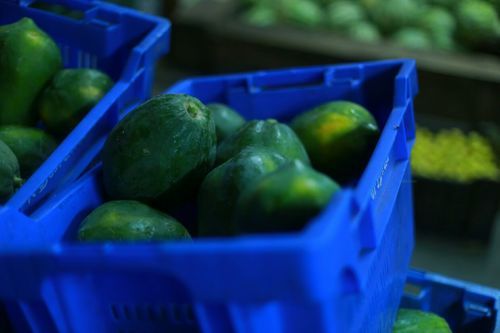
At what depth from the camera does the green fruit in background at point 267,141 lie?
84 cm

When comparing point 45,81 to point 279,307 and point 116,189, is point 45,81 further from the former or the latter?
point 279,307

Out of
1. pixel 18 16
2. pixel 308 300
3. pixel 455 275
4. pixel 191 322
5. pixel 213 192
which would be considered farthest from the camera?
pixel 455 275

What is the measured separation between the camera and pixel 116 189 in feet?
2.74

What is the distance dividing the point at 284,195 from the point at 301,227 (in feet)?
0.10

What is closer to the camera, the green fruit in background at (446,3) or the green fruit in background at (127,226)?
the green fruit in background at (127,226)

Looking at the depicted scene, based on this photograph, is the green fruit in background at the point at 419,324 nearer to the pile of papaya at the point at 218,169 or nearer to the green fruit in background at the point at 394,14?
the pile of papaya at the point at 218,169

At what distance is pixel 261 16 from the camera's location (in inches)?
85.5

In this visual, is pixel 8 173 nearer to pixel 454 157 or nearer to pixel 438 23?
pixel 454 157

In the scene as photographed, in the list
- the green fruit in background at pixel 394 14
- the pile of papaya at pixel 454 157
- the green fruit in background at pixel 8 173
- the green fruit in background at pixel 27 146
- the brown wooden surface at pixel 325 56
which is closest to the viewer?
the green fruit in background at pixel 8 173

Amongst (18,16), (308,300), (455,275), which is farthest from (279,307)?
(455,275)

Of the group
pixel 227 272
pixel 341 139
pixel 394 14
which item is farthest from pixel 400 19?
pixel 227 272

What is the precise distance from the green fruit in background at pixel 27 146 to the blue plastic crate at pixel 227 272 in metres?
0.11

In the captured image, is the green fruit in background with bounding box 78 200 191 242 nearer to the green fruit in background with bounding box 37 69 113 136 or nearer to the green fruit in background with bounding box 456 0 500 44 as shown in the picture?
the green fruit in background with bounding box 37 69 113 136

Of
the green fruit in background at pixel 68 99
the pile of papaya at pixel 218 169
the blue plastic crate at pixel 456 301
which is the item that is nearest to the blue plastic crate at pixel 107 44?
the green fruit in background at pixel 68 99
